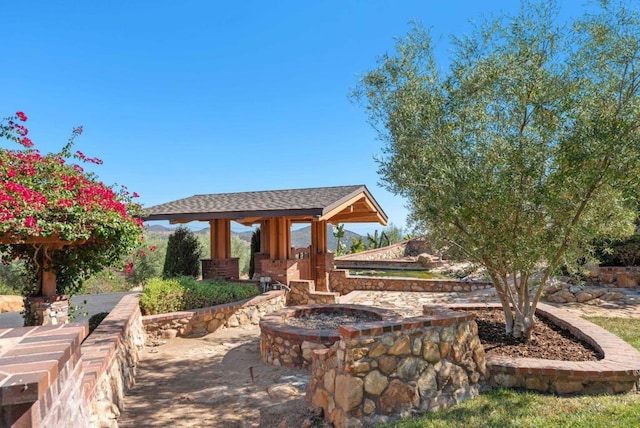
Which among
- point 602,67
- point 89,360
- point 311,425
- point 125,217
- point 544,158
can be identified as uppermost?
point 602,67

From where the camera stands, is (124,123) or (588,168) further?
(124,123)

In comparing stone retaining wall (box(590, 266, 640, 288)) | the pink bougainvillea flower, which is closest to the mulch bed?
the pink bougainvillea flower

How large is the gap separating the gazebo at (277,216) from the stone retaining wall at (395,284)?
99cm

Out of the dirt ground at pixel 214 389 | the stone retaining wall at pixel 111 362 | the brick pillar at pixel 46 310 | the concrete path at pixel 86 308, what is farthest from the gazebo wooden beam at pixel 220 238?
the brick pillar at pixel 46 310

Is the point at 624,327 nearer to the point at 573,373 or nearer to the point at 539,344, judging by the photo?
the point at 539,344

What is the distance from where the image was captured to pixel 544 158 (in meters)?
5.04

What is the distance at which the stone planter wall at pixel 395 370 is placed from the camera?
414 cm

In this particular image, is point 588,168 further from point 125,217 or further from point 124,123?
point 124,123

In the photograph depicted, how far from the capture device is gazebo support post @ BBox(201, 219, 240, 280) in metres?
13.7

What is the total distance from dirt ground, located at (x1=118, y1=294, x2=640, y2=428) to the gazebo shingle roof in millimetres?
4137

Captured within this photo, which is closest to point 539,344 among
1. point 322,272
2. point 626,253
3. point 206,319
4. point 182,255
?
point 206,319

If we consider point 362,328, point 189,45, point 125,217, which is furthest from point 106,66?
point 362,328

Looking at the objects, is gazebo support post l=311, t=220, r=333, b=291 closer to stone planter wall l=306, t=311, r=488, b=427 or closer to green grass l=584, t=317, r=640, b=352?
green grass l=584, t=317, r=640, b=352

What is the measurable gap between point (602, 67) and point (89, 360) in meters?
7.83
